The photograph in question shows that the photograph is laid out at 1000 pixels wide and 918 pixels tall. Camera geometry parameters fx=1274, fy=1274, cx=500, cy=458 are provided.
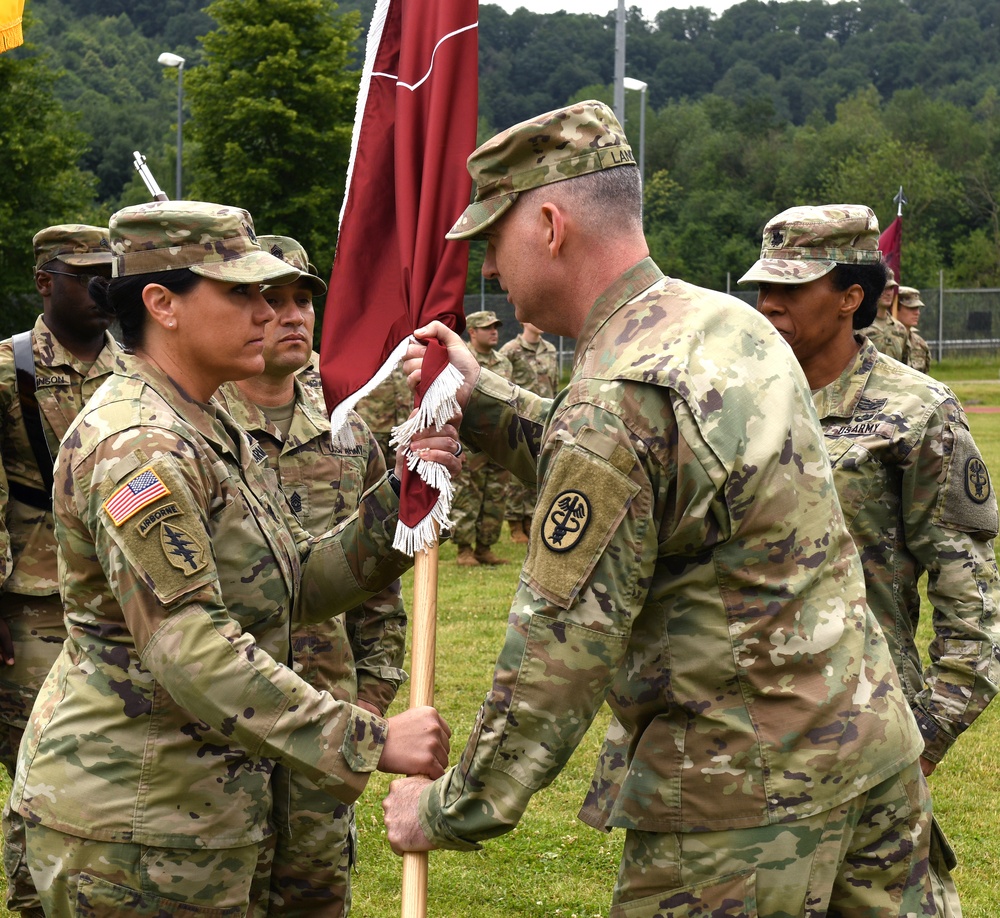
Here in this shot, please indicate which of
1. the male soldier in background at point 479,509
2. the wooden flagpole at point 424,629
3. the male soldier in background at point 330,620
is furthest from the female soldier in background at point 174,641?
the male soldier in background at point 479,509

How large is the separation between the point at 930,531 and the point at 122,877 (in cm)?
247

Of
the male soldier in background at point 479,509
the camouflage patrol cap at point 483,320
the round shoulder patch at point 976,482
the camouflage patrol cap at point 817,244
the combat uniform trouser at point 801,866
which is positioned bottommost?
the male soldier in background at point 479,509

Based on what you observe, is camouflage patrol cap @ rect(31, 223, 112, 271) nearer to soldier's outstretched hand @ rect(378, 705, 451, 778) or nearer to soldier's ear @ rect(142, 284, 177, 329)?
soldier's ear @ rect(142, 284, 177, 329)

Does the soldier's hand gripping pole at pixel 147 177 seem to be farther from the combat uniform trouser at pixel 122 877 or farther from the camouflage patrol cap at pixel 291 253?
the combat uniform trouser at pixel 122 877

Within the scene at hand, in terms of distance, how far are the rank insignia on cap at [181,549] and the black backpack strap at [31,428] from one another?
7.81 feet

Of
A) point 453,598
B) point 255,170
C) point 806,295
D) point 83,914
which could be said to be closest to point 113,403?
point 83,914

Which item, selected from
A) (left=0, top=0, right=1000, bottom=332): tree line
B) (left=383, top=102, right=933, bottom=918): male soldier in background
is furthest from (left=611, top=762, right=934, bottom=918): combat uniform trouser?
(left=0, top=0, right=1000, bottom=332): tree line

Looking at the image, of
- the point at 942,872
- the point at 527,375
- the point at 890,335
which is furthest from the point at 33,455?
the point at 890,335

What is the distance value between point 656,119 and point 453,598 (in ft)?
235

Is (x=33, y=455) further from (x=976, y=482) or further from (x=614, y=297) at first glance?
(x=976, y=482)

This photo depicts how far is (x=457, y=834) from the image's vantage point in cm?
270

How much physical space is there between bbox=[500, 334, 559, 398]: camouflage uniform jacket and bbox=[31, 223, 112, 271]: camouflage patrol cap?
9.37m

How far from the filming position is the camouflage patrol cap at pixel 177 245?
10.1 feet

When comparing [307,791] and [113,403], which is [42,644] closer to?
[307,791]
